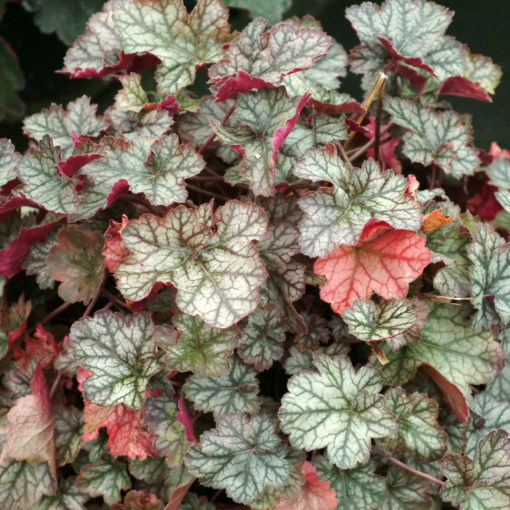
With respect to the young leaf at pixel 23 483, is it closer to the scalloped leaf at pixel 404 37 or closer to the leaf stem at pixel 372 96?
the leaf stem at pixel 372 96

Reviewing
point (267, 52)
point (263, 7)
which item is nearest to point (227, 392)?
point (267, 52)

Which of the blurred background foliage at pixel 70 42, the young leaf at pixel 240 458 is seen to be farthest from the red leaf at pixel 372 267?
the blurred background foliage at pixel 70 42

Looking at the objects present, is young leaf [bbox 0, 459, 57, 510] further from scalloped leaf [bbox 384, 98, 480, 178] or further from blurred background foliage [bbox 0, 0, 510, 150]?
blurred background foliage [bbox 0, 0, 510, 150]

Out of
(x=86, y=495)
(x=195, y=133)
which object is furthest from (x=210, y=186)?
(x=86, y=495)

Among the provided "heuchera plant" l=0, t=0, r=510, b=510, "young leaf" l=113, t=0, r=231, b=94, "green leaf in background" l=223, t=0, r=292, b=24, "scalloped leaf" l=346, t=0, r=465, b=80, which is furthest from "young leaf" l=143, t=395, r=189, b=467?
"green leaf in background" l=223, t=0, r=292, b=24

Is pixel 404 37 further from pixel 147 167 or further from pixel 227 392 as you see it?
pixel 227 392

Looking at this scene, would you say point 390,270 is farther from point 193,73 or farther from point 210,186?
point 193,73
